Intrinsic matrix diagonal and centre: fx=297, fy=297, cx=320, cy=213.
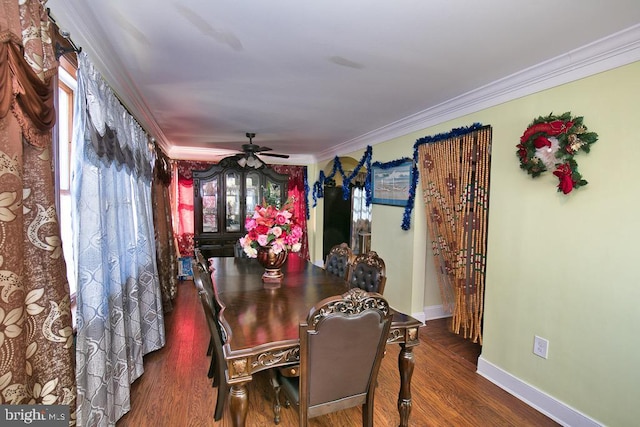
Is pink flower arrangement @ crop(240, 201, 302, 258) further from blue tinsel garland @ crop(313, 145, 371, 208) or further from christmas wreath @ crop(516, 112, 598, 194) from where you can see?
blue tinsel garland @ crop(313, 145, 371, 208)

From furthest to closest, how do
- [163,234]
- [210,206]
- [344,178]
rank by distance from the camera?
[210,206]
[344,178]
[163,234]

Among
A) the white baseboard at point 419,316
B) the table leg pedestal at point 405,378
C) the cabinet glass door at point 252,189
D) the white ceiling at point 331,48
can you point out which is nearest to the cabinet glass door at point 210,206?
the cabinet glass door at point 252,189

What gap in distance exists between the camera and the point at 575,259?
75.2 inches

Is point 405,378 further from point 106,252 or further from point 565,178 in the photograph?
point 106,252

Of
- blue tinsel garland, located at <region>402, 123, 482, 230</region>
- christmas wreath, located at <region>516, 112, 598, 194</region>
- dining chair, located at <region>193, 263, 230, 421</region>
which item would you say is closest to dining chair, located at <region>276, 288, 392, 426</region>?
dining chair, located at <region>193, 263, 230, 421</region>

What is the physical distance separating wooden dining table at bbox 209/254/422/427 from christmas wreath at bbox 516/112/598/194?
1.35 meters

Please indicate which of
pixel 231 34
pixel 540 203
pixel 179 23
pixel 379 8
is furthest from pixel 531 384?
pixel 179 23

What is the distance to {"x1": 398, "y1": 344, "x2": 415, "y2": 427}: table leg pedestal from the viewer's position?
1.74 metres

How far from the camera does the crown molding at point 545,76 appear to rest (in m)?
1.65

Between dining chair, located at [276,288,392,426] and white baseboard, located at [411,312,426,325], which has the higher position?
dining chair, located at [276,288,392,426]

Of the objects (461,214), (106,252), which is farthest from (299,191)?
(106,252)

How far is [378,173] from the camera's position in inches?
159

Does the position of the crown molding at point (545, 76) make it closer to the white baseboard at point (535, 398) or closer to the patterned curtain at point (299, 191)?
the white baseboard at point (535, 398)

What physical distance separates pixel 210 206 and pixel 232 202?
0.38 meters
